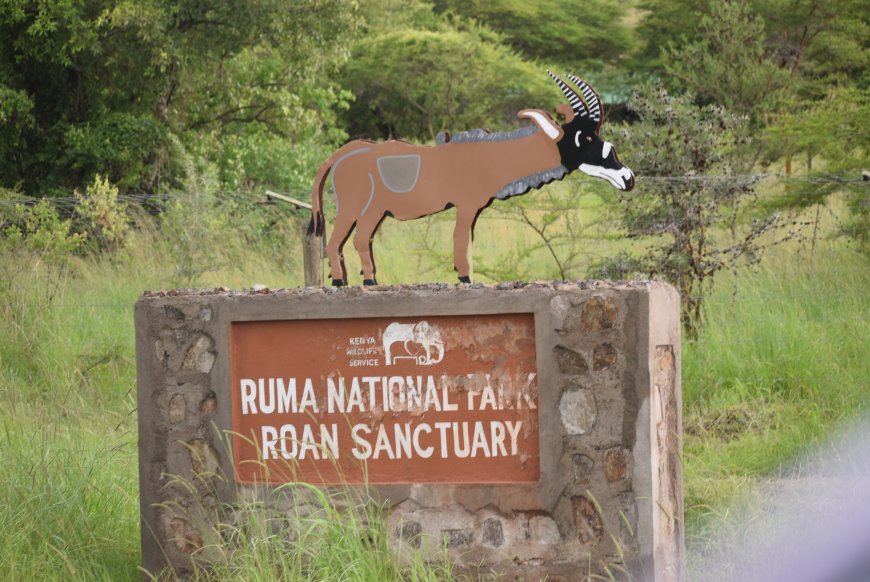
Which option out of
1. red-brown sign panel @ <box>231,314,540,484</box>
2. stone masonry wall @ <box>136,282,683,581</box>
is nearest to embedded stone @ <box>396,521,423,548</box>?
stone masonry wall @ <box>136,282,683,581</box>

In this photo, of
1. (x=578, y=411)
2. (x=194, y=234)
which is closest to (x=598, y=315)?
(x=578, y=411)

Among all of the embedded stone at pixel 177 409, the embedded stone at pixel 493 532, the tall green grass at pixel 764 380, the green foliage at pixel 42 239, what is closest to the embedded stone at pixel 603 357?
the embedded stone at pixel 493 532

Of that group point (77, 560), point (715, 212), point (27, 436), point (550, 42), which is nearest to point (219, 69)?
point (715, 212)

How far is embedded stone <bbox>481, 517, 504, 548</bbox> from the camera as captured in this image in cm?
394

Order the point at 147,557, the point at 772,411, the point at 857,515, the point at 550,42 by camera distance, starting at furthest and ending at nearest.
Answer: the point at 550,42 < the point at 772,411 < the point at 857,515 < the point at 147,557

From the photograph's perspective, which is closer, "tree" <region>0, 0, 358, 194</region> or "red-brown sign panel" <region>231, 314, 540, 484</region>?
"red-brown sign panel" <region>231, 314, 540, 484</region>

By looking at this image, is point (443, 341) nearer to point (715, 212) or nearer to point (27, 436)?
point (27, 436)

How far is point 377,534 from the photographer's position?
3922 millimetres

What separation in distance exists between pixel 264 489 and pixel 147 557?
1.77 ft

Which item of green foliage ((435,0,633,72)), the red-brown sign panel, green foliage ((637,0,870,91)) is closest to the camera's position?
the red-brown sign panel

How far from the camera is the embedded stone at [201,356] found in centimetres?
416

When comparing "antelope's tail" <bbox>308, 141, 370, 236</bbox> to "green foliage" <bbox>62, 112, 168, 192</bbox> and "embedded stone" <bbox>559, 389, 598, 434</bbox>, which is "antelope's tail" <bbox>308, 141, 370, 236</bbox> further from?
"green foliage" <bbox>62, 112, 168, 192</bbox>

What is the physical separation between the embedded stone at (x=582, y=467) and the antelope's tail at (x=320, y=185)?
2.26 metres

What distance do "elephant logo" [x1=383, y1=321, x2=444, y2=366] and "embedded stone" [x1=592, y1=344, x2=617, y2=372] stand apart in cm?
53
